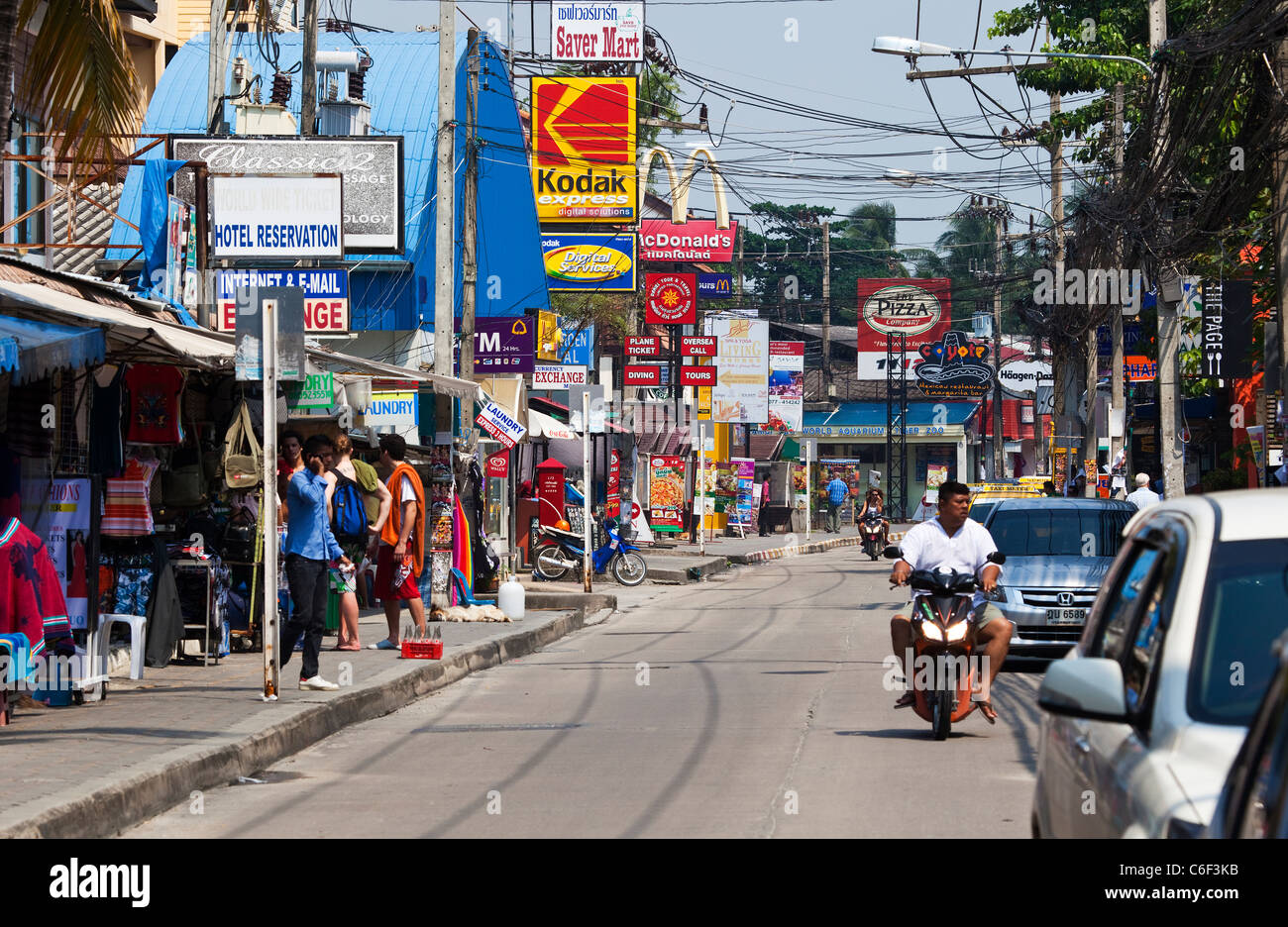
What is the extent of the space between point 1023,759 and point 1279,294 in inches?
329

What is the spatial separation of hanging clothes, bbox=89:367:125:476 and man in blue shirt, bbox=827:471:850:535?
171 feet

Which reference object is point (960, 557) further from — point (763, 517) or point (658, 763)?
Result: point (763, 517)

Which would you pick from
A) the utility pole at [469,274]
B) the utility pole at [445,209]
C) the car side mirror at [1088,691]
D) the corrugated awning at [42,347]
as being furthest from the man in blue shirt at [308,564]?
the car side mirror at [1088,691]

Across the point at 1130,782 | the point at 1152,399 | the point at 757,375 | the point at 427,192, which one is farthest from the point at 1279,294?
the point at 757,375

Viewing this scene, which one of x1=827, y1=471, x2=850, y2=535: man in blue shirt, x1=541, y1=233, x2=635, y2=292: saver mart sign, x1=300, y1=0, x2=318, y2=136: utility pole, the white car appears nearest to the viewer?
the white car

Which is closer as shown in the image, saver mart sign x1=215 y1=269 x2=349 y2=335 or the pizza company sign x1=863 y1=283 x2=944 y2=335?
saver mart sign x1=215 y1=269 x2=349 y2=335

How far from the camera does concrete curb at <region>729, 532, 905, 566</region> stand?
143ft

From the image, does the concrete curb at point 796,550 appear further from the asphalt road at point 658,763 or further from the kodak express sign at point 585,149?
the asphalt road at point 658,763

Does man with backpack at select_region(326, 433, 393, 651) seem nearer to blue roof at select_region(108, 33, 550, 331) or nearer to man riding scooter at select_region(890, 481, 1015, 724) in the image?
man riding scooter at select_region(890, 481, 1015, 724)

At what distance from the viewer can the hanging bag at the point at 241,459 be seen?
15.8 meters

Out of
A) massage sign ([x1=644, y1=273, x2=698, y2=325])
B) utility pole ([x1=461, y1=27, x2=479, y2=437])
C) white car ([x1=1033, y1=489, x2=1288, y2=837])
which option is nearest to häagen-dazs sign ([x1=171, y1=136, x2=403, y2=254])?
utility pole ([x1=461, y1=27, x2=479, y2=437])

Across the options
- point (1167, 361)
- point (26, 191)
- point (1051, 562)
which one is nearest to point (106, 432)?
point (26, 191)

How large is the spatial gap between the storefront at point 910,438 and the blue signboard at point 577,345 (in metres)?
30.9
